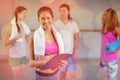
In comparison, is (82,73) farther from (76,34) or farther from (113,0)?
(113,0)

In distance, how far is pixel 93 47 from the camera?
2.71 m

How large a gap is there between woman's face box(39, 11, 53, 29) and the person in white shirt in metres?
0.06

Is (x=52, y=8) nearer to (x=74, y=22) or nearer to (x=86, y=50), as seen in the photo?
(x=74, y=22)

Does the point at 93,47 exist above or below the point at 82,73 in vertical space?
above

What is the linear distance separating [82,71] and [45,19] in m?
0.51

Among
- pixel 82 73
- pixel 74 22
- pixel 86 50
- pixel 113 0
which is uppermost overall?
pixel 113 0

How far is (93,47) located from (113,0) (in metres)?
0.42

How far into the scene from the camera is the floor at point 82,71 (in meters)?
2.69

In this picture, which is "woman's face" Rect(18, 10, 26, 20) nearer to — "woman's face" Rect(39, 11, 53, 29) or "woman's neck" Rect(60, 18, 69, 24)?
"woman's face" Rect(39, 11, 53, 29)

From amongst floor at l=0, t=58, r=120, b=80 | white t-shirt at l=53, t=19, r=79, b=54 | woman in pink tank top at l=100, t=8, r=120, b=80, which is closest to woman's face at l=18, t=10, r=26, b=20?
white t-shirt at l=53, t=19, r=79, b=54

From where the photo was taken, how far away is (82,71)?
271 cm

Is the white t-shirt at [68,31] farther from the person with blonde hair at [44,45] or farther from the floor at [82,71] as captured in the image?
the floor at [82,71]

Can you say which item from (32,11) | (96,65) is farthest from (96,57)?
(32,11)

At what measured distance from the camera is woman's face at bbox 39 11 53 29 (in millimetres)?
2678
